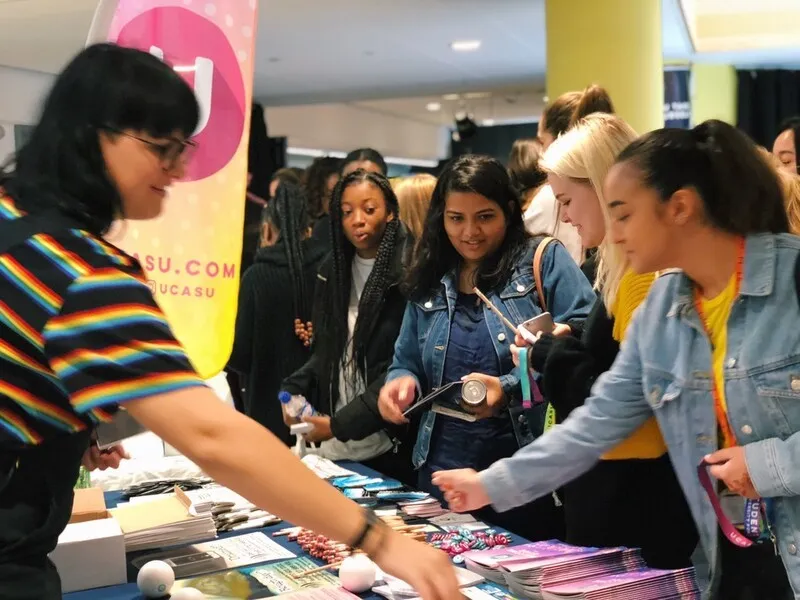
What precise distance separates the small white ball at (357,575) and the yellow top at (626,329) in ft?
1.71

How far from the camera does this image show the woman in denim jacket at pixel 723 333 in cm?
140

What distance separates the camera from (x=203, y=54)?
2.43 meters

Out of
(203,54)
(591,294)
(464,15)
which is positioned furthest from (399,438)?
(464,15)

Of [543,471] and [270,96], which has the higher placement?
[270,96]

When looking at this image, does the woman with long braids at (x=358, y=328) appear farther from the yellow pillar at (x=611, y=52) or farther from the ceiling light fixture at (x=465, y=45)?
the ceiling light fixture at (x=465, y=45)

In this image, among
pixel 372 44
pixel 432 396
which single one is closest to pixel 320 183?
pixel 432 396

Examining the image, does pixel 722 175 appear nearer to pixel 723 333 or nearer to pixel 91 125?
pixel 723 333

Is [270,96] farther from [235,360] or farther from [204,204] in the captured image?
[204,204]

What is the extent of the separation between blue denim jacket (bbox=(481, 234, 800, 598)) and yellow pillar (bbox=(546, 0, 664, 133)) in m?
4.21

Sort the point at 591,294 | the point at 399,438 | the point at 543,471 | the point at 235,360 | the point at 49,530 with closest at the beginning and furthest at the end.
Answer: the point at 49,530
the point at 543,471
the point at 591,294
the point at 399,438
the point at 235,360

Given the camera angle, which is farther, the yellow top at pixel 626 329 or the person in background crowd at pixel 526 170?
the person in background crowd at pixel 526 170

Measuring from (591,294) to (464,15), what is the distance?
236 inches

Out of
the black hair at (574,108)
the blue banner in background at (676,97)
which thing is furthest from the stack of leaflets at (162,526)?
the blue banner in background at (676,97)

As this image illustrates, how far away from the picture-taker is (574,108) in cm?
296
